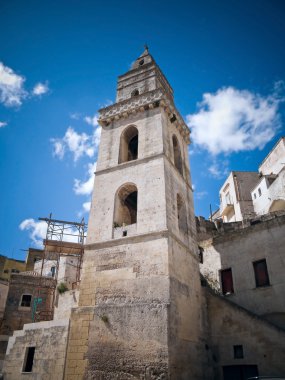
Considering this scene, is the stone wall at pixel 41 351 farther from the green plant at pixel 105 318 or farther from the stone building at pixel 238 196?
the stone building at pixel 238 196

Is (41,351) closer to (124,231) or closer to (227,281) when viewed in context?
(124,231)

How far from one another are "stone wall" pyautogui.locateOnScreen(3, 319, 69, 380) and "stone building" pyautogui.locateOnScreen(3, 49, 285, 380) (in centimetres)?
3

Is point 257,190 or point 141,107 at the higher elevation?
point 257,190

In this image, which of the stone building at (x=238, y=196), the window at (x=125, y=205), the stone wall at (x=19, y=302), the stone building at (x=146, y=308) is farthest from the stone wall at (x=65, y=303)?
the stone building at (x=238, y=196)

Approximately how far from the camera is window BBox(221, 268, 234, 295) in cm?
1495

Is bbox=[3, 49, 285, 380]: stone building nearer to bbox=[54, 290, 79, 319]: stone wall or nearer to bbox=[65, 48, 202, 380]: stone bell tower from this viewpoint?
bbox=[65, 48, 202, 380]: stone bell tower

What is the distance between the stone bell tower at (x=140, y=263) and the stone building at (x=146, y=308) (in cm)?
4

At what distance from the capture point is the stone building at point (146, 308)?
30.9ft

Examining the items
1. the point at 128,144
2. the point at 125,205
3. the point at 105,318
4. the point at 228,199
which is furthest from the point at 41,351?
the point at 228,199

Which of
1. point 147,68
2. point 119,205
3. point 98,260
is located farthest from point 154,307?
point 147,68

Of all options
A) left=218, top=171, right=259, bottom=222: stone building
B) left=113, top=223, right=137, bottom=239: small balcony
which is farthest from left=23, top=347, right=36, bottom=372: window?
left=218, top=171, right=259, bottom=222: stone building

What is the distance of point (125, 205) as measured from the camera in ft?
46.2

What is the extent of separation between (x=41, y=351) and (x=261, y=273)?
10271 millimetres

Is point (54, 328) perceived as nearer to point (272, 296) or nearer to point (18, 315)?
point (272, 296)
